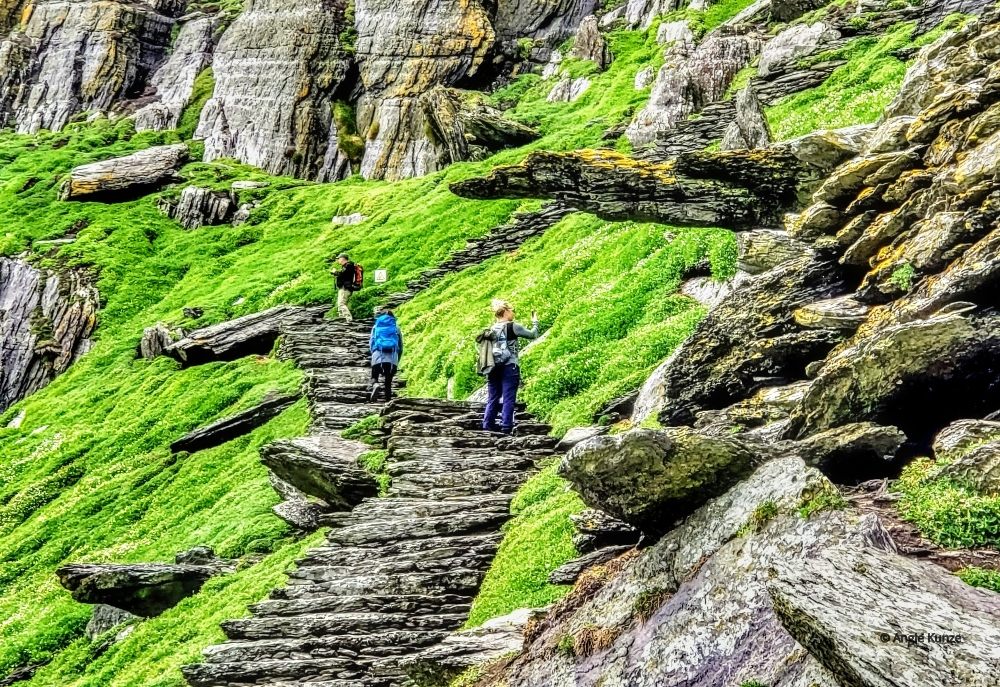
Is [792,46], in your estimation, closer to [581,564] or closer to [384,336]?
[384,336]

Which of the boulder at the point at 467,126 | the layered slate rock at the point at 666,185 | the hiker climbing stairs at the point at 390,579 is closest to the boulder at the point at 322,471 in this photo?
the hiker climbing stairs at the point at 390,579

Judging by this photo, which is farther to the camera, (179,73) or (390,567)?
(179,73)

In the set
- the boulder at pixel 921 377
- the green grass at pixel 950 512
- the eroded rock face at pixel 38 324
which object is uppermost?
the boulder at pixel 921 377

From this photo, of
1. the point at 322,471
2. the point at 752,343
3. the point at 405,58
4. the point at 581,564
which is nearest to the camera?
the point at 581,564

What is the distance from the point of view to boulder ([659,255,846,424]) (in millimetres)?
13695

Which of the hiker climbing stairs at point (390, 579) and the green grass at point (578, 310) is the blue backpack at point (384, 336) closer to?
the green grass at point (578, 310)

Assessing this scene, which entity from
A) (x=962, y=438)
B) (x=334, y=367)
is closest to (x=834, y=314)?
(x=962, y=438)

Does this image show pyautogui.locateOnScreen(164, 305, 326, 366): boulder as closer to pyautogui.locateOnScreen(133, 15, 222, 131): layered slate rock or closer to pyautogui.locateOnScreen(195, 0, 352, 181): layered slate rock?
pyautogui.locateOnScreen(195, 0, 352, 181): layered slate rock

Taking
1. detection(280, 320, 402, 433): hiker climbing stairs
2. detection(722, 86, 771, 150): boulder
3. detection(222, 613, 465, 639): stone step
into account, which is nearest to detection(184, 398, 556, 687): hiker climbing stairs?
detection(222, 613, 465, 639): stone step

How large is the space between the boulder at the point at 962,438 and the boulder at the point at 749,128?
20845 millimetres

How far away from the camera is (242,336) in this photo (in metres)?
43.3

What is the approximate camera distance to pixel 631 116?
5234 centimetres

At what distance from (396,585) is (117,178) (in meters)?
67.1

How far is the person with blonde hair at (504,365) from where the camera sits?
22547mm
